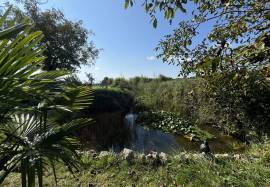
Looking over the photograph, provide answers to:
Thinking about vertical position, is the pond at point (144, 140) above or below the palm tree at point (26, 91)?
below

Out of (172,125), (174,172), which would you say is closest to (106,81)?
(172,125)

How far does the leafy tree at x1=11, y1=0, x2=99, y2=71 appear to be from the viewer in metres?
17.3

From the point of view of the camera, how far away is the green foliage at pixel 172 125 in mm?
9332

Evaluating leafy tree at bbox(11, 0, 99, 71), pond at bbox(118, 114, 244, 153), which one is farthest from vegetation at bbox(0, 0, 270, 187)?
leafy tree at bbox(11, 0, 99, 71)

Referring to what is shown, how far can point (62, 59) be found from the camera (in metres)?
18.0

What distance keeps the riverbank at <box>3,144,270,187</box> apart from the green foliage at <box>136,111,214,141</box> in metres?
4.42

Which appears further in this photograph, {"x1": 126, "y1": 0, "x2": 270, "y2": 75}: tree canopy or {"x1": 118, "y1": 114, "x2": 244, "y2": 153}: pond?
{"x1": 118, "y1": 114, "x2": 244, "y2": 153}: pond

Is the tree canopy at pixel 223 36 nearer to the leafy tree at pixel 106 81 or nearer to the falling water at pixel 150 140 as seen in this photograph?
the falling water at pixel 150 140

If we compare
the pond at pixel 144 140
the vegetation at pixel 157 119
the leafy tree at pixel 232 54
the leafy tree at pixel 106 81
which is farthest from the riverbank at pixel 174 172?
the leafy tree at pixel 106 81

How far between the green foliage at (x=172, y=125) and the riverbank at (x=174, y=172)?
4.42m

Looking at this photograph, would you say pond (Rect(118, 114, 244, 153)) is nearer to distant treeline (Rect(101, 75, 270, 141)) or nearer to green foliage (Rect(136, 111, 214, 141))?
green foliage (Rect(136, 111, 214, 141))

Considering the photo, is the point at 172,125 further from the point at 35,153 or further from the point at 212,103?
the point at 35,153

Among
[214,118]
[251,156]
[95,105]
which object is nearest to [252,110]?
[214,118]

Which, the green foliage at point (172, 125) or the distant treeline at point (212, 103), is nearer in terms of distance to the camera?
the distant treeline at point (212, 103)
